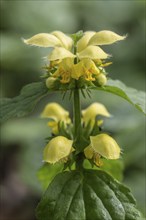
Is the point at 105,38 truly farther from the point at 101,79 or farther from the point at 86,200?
the point at 86,200

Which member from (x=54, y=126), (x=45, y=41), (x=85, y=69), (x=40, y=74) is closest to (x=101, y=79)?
(x=85, y=69)

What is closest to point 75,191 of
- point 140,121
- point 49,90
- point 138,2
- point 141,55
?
point 49,90

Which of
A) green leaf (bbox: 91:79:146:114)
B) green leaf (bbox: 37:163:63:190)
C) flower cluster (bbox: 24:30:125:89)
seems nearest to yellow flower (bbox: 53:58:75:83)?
flower cluster (bbox: 24:30:125:89)

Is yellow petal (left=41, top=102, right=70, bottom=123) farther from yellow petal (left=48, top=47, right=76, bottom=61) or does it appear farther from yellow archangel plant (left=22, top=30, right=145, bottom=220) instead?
yellow petal (left=48, top=47, right=76, bottom=61)

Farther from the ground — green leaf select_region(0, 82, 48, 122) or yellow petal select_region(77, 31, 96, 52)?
yellow petal select_region(77, 31, 96, 52)

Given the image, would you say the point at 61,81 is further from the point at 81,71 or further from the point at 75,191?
the point at 75,191

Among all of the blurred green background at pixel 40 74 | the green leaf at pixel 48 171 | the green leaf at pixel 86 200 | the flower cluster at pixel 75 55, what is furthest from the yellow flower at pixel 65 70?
the blurred green background at pixel 40 74
